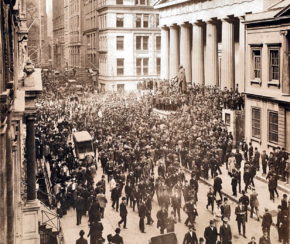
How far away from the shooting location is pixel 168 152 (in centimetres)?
2611

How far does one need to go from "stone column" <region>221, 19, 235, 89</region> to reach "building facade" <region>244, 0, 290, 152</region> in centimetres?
1655

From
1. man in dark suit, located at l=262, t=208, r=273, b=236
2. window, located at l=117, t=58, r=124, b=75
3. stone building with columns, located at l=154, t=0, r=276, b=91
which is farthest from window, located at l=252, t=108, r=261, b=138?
window, located at l=117, t=58, r=124, b=75

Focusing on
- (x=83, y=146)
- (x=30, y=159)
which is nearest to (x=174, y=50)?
(x=83, y=146)

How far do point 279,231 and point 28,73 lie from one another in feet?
39.6

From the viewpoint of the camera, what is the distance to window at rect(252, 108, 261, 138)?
27.5m

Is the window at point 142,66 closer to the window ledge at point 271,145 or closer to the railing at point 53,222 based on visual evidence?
the window ledge at point 271,145

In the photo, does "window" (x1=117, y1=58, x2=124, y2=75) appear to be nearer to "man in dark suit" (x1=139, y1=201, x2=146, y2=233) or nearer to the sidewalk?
the sidewalk

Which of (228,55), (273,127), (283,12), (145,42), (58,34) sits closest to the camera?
(283,12)

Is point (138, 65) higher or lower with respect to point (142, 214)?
higher

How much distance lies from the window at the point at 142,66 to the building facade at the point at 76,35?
16544 millimetres

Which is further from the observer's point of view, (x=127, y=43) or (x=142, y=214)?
(x=127, y=43)

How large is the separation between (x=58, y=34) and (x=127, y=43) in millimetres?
41742

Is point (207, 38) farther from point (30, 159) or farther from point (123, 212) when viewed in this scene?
point (30, 159)

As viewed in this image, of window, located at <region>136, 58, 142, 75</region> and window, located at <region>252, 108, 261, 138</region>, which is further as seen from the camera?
window, located at <region>136, 58, 142, 75</region>
